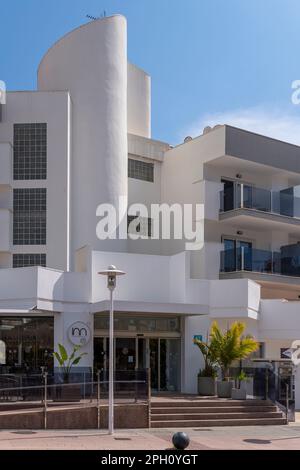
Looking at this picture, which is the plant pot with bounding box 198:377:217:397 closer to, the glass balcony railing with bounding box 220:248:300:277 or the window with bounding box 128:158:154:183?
the glass balcony railing with bounding box 220:248:300:277

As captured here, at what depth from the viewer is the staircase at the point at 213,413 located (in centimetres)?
2206

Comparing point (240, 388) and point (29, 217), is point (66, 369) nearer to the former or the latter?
point (240, 388)

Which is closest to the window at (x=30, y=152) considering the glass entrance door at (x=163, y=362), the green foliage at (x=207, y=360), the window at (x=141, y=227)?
the window at (x=141, y=227)

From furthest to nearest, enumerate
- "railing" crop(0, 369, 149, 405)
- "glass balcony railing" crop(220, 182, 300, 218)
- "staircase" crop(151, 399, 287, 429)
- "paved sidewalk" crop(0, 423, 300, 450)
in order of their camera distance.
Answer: "glass balcony railing" crop(220, 182, 300, 218), "staircase" crop(151, 399, 287, 429), "railing" crop(0, 369, 149, 405), "paved sidewalk" crop(0, 423, 300, 450)

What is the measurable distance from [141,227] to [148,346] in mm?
7356

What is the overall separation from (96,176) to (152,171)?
13.1 ft

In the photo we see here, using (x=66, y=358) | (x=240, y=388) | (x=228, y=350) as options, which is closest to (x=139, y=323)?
(x=228, y=350)

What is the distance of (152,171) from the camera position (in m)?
35.6

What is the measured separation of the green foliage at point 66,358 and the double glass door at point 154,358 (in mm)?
2312

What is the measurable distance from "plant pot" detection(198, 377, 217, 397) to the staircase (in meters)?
1.51

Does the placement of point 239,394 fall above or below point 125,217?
below

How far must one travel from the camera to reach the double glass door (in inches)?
1094

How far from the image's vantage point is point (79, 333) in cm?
2597

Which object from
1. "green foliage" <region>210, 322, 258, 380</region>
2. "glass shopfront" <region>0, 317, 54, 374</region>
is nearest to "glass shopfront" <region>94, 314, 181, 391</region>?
"glass shopfront" <region>0, 317, 54, 374</region>
